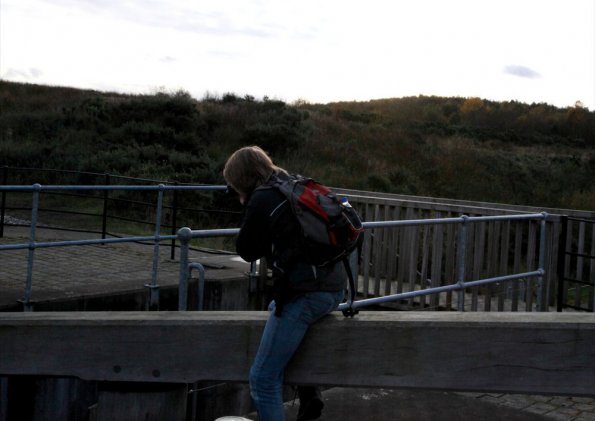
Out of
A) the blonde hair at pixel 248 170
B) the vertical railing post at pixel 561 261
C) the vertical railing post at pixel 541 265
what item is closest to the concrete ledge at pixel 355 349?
the blonde hair at pixel 248 170

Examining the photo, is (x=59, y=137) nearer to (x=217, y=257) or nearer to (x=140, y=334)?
(x=217, y=257)

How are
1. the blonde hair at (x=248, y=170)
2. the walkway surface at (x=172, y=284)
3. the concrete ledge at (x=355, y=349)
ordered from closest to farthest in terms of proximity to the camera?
the concrete ledge at (x=355, y=349), the blonde hair at (x=248, y=170), the walkway surface at (x=172, y=284)

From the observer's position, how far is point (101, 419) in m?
4.63

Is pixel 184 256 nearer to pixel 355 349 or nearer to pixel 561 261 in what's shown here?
pixel 355 349

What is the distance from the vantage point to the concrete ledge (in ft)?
13.6

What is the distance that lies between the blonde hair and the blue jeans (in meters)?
0.64

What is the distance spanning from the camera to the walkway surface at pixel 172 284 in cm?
677

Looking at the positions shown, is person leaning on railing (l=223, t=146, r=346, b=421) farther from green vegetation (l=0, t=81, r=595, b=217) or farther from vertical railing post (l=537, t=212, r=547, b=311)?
green vegetation (l=0, t=81, r=595, b=217)

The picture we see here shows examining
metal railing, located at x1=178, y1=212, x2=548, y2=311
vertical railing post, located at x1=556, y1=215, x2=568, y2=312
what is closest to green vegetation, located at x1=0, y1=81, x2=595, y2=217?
vertical railing post, located at x1=556, y1=215, x2=568, y2=312

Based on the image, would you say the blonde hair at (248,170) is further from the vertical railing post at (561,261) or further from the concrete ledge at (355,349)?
the vertical railing post at (561,261)

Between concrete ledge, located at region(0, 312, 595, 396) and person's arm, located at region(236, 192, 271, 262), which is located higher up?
person's arm, located at region(236, 192, 271, 262)

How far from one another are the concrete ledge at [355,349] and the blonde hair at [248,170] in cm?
70

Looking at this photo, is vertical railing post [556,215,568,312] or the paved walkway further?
vertical railing post [556,215,568,312]

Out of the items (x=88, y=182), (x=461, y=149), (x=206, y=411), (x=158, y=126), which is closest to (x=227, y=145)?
(x=158, y=126)
